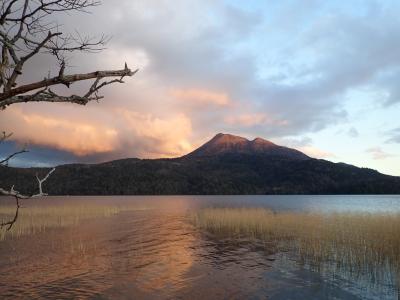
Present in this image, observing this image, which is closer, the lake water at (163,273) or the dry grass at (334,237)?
the lake water at (163,273)

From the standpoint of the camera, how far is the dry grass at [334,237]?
63.7 ft

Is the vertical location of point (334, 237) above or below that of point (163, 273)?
above

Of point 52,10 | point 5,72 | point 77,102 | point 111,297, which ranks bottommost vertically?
point 111,297

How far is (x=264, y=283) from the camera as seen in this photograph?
16.7m

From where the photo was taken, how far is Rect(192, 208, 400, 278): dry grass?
1942 cm

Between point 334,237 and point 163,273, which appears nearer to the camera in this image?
point 163,273

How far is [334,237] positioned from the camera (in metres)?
25.6

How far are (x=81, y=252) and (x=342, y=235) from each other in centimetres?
1586

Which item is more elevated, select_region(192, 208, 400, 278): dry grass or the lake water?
select_region(192, 208, 400, 278): dry grass

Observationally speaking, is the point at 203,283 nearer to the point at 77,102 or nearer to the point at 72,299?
the point at 72,299

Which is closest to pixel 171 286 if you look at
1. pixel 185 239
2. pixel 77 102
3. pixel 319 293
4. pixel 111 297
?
pixel 111 297

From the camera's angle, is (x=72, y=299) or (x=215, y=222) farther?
(x=215, y=222)

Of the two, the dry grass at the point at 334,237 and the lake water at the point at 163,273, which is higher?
the dry grass at the point at 334,237

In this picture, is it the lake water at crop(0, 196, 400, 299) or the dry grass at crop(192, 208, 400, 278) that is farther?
the dry grass at crop(192, 208, 400, 278)
